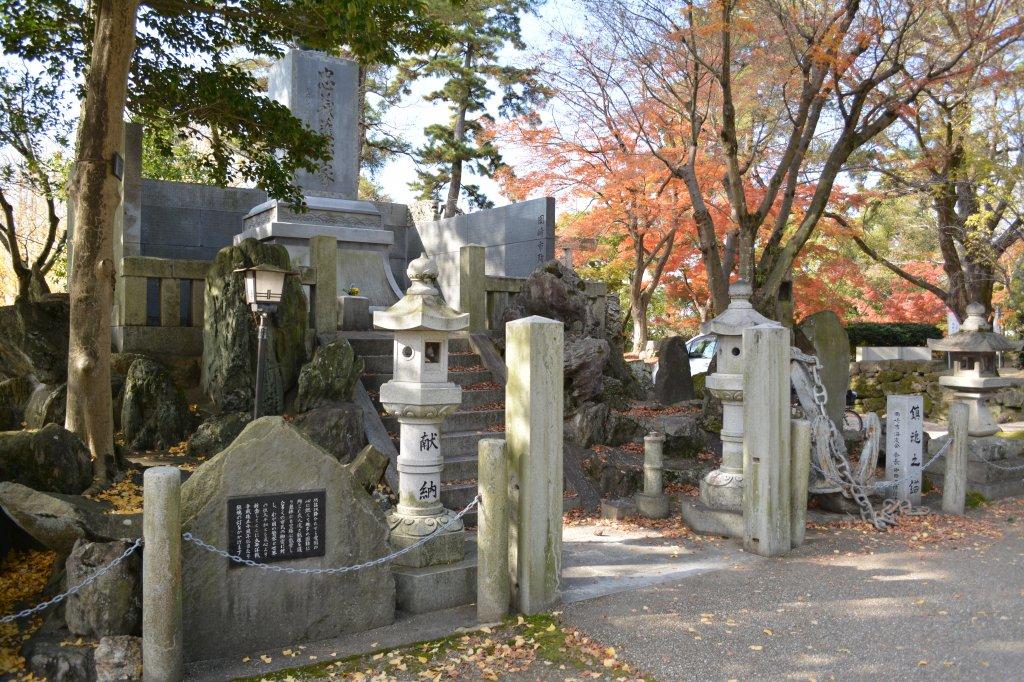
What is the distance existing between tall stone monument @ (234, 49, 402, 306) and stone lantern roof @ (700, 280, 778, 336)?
6745 mm

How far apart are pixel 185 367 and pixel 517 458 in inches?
224

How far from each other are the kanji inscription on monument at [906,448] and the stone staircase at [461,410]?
4589mm

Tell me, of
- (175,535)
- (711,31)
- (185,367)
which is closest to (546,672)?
(175,535)

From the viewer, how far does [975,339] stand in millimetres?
10211

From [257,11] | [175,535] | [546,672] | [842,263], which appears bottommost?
[546,672]

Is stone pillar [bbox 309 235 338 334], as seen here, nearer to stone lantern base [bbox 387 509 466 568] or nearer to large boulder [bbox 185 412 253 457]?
large boulder [bbox 185 412 253 457]

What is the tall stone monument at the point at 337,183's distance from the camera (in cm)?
1327

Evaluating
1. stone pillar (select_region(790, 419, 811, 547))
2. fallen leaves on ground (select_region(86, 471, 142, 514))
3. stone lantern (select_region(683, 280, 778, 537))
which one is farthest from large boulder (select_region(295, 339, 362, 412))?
stone pillar (select_region(790, 419, 811, 547))

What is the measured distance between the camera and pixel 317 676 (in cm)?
455

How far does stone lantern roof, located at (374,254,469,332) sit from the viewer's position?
5.95 metres

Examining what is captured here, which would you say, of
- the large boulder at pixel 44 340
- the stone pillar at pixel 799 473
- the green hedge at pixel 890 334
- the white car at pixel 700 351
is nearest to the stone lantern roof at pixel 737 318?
the stone pillar at pixel 799 473

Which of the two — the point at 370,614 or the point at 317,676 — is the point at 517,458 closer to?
the point at 370,614

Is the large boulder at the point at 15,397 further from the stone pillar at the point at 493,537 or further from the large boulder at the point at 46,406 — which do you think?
the stone pillar at the point at 493,537

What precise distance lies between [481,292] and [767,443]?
5539 mm
